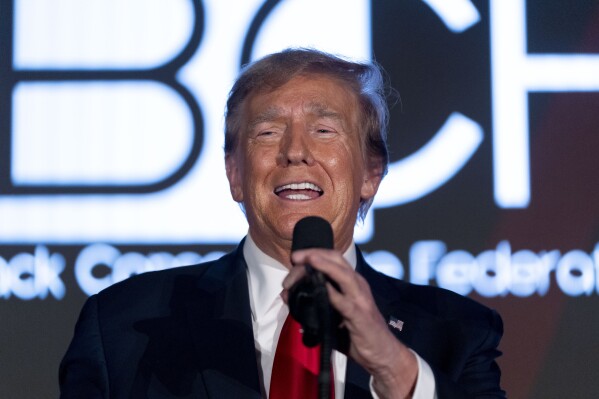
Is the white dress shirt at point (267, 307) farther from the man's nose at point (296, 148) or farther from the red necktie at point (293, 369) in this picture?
the man's nose at point (296, 148)

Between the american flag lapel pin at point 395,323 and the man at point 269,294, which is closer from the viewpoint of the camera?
the man at point 269,294

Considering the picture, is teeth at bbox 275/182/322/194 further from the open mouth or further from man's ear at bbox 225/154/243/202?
man's ear at bbox 225/154/243/202

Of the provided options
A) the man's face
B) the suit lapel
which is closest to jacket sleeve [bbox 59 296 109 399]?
the suit lapel

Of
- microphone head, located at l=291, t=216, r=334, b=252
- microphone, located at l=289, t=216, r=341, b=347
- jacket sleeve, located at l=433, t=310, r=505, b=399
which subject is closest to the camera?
microphone, located at l=289, t=216, r=341, b=347

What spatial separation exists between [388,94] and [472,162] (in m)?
0.36

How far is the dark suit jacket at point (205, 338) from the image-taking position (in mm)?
2018

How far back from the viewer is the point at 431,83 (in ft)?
10.8

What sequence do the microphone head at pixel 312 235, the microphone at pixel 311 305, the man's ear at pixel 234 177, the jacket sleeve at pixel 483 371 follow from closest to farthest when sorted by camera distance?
the microphone at pixel 311 305, the microphone head at pixel 312 235, the jacket sleeve at pixel 483 371, the man's ear at pixel 234 177

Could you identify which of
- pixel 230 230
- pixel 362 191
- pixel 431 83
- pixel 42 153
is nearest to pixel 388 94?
pixel 431 83

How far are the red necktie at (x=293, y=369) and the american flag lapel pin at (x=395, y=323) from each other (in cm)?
19

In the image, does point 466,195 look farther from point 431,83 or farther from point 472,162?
point 431,83

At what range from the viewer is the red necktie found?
197 centimetres

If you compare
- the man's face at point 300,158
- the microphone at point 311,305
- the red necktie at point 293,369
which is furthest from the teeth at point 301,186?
the microphone at point 311,305

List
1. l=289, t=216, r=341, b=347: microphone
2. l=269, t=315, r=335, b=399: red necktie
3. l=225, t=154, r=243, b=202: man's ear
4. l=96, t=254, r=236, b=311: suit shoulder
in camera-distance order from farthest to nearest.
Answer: l=225, t=154, r=243, b=202: man's ear < l=96, t=254, r=236, b=311: suit shoulder < l=269, t=315, r=335, b=399: red necktie < l=289, t=216, r=341, b=347: microphone
